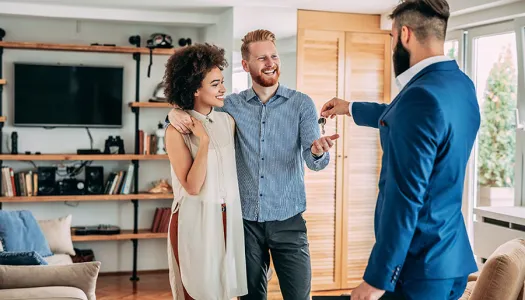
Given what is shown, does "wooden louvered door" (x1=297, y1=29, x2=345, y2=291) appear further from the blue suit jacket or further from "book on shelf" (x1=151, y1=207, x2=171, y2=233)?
the blue suit jacket

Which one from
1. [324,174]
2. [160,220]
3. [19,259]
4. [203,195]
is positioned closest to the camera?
[203,195]

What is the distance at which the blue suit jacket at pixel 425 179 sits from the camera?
1766 mm

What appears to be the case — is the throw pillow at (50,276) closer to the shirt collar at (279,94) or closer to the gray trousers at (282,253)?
the gray trousers at (282,253)

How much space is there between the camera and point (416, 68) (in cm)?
190

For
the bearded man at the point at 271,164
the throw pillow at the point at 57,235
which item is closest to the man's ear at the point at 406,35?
the bearded man at the point at 271,164

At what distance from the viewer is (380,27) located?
6141 mm

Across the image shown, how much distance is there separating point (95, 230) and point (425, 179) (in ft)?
16.6

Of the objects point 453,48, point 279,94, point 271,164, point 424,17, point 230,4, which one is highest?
point 230,4

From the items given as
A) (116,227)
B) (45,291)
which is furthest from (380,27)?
(45,291)

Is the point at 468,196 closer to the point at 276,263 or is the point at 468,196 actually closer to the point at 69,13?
the point at 276,263

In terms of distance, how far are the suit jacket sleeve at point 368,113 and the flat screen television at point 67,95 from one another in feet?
14.9

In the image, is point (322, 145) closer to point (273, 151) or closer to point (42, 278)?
point (273, 151)

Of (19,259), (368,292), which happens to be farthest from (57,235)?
(368,292)

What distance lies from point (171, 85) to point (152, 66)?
4083 mm
